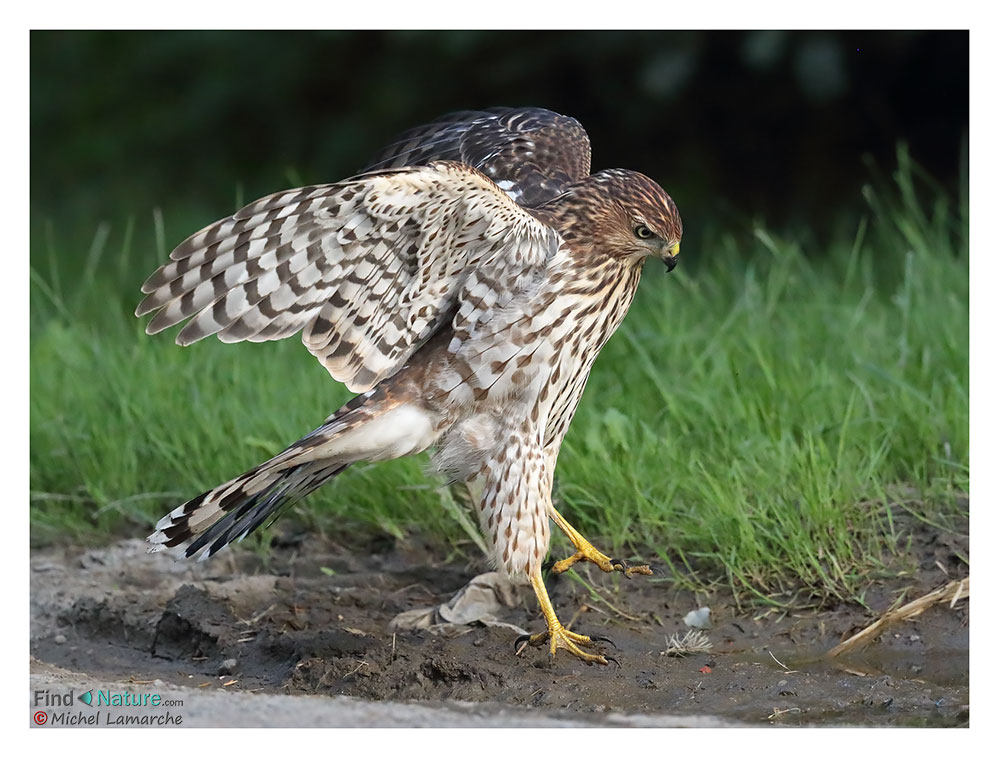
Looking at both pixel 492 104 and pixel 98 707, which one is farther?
pixel 492 104

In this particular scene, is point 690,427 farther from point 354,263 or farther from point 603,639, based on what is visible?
point 354,263

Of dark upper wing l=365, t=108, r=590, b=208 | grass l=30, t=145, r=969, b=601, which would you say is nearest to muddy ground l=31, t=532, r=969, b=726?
grass l=30, t=145, r=969, b=601

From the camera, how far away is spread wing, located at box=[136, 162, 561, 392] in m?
3.51

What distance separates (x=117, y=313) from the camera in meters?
6.23

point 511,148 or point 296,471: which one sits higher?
point 511,148

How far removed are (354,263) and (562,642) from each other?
52.2 inches

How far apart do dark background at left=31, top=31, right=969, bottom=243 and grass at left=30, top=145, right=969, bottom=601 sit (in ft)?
4.54

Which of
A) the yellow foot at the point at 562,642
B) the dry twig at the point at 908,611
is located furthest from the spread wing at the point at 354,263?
the dry twig at the point at 908,611

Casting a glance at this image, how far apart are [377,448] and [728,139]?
16.4ft

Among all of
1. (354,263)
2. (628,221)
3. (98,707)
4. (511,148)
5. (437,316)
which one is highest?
(511,148)

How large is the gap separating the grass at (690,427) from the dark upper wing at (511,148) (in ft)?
3.15

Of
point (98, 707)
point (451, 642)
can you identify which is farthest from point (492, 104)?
point (98, 707)

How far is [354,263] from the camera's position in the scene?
12.0 feet

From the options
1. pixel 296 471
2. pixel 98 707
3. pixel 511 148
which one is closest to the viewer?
pixel 98 707
